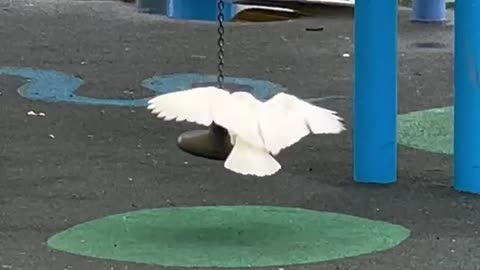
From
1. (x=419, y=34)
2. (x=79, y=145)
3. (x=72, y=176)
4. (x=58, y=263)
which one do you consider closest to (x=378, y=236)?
(x=58, y=263)

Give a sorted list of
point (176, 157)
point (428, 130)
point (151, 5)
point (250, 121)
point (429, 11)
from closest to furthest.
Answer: point (250, 121)
point (176, 157)
point (428, 130)
point (429, 11)
point (151, 5)

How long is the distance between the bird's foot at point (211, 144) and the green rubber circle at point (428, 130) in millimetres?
1935

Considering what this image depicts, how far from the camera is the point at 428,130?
21.2ft

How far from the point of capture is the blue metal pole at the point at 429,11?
11094 millimetres

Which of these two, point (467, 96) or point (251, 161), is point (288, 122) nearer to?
point (251, 161)

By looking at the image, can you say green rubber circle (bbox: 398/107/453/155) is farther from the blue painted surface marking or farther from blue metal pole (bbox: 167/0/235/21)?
blue metal pole (bbox: 167/0/235/21)

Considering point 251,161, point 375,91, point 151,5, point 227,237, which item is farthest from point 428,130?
point 151,5

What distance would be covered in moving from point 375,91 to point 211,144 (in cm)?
123

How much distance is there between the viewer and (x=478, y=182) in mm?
5062

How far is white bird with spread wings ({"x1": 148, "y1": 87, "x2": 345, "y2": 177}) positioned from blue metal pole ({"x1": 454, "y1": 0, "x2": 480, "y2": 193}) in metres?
1.14

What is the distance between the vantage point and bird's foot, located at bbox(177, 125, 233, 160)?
422 cm

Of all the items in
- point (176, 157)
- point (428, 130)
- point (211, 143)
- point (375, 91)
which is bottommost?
point (428, 130)

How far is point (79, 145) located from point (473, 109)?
2.06 m

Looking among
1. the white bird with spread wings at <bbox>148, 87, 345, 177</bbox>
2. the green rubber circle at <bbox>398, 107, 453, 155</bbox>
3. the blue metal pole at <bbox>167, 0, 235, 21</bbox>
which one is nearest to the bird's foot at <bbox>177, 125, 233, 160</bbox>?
the white bird with spread wings at <bbox>148, 87, 345, 177</bbox>
